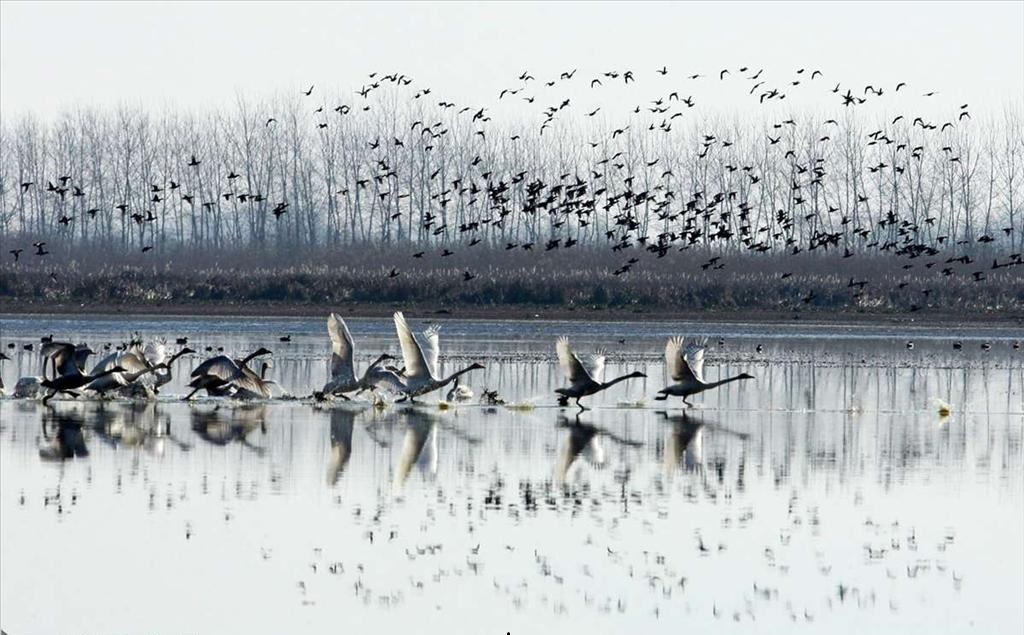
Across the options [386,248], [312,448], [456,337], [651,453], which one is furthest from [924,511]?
[386,248]

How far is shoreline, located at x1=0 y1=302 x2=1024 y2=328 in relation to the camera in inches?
2208

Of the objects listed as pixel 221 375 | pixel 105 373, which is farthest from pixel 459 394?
pixel 105 373

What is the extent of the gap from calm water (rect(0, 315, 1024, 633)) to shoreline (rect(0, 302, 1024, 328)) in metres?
29.7

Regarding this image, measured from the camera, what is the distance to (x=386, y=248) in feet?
273

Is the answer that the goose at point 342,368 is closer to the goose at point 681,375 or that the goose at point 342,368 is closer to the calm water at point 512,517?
the calm water at point 512,517

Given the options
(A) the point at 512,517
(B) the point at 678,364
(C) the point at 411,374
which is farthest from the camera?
(B) the point at 678,364

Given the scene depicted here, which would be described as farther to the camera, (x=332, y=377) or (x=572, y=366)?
(x=332, y=377)

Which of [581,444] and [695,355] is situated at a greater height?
[695,355]

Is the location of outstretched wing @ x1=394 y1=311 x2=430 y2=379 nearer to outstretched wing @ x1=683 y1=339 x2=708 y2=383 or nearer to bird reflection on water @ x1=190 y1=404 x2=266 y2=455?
bird reflection on water @ x1=190 y1=404 x2=266 y2=455

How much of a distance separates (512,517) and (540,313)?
42507 millimetres

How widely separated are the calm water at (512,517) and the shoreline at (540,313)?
2974cm

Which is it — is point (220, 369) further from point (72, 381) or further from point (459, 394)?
point (459, 394)

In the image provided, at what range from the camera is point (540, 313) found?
5762cm

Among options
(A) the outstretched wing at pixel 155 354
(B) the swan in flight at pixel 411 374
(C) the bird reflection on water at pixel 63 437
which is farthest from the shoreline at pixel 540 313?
(C) the bird reflection on water at pixel 63 437
